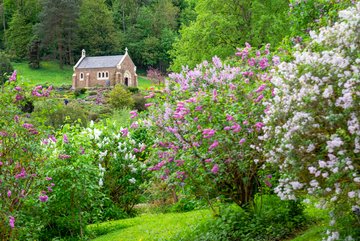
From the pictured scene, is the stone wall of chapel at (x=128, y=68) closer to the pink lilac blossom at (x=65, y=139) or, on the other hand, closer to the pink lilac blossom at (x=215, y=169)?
the pink lilac blossom at (x=65, y=139)

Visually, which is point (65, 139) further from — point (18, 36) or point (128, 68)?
point (18, 36)

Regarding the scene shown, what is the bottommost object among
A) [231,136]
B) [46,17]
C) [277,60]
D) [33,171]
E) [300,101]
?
[33,171]

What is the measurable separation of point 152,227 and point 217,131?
3565mm

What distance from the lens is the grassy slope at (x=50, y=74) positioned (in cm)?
7052

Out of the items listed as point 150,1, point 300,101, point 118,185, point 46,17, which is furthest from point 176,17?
point 300,101

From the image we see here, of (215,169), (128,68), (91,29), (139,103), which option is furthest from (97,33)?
(215,169)

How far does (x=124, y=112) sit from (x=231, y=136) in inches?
1120

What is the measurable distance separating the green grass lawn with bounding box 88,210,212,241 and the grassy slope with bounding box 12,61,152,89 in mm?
58293

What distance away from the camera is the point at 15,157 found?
26.5 ft

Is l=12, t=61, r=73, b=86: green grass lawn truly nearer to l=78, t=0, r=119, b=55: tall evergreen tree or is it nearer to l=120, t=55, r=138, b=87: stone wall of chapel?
l=78, t=0, r=119, b=55: tall evergreen tree

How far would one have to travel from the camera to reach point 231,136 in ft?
24.7

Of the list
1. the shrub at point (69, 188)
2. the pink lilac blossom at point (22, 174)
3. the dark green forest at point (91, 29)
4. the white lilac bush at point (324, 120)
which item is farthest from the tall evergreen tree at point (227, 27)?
the dark green forest at point (91, 29)

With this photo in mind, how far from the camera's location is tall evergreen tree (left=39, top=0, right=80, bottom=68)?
77438 millimetres

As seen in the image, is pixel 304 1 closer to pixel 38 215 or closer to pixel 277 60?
pixel 277 60
